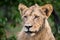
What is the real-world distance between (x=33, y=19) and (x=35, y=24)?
12 centimetres

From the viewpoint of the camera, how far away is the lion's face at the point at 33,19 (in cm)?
780

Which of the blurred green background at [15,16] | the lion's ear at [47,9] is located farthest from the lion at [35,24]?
the blurred green background at [15,16]

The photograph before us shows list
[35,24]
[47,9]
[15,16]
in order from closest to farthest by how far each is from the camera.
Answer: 1. [35,24]
2. [47,9]
3. [15,16]

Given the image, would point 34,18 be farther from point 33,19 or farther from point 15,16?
point 15,16

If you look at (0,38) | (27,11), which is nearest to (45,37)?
(27,11)

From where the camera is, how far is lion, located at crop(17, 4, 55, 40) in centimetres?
786

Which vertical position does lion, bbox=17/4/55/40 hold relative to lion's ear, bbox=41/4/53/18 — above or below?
below

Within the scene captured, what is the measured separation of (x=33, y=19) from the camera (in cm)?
800

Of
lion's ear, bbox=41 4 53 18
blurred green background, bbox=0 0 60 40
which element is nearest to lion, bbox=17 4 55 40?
lion's ear, bbox=41 4 53 18

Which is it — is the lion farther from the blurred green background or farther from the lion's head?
the blurred green background

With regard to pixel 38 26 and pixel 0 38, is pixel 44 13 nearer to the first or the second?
pixel 38 26

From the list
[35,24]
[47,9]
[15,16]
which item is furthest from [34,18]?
[15,16]

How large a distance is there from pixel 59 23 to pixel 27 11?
4.14 m

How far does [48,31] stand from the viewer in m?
8.35
